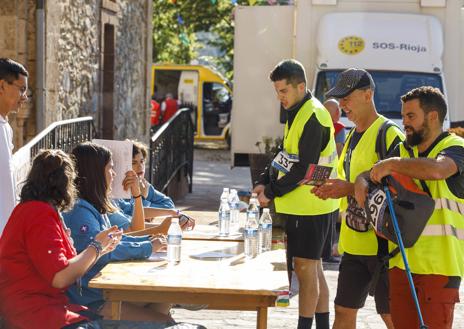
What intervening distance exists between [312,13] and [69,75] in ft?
11.2

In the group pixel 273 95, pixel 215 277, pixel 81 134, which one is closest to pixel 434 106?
pixel 215 277

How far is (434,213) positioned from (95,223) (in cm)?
177

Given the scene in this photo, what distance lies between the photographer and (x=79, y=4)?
14.1m

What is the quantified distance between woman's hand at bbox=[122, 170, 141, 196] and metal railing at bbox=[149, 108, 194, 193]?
6.84 meters

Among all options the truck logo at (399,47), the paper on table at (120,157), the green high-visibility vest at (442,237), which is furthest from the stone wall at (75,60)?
the green high-visibility vest at (442,237)

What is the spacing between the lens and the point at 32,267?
470 centimetres

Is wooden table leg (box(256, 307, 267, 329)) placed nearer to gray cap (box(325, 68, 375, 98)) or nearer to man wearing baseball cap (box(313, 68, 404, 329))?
man wearing baseball cap (box(313, 68, 404, 329))

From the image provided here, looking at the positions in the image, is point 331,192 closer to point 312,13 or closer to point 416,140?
point 416,140

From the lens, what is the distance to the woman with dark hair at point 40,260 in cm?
463

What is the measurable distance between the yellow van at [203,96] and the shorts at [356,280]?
81.7 feet

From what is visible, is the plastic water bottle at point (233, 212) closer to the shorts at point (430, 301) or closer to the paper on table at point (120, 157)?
the paper on table at point (120, 157)

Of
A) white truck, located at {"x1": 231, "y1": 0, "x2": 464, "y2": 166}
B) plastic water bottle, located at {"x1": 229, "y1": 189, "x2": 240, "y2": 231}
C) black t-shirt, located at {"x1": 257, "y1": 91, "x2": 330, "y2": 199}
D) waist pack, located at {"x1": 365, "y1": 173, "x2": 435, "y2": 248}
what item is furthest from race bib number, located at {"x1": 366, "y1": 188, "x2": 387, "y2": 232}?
white truck, located at {"x1": 231, "y1": 0, "x2": 464, "y2": 166}

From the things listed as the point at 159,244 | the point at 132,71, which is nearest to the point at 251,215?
the point at 159,244

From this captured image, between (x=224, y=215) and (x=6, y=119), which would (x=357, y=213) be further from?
(x=6, y=119)
